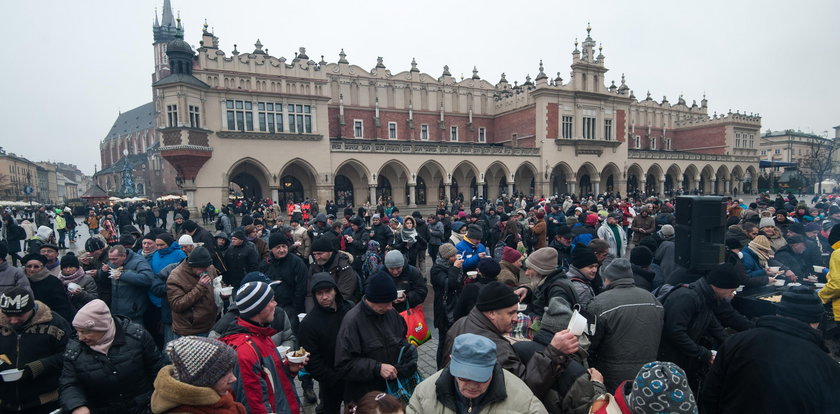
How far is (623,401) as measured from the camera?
6.23 ft

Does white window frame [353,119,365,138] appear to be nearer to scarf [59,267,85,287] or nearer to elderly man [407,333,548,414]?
scarf [59,267,85,287]

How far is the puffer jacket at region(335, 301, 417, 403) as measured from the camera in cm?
288

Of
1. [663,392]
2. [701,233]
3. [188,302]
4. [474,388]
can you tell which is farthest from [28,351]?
[701,233]

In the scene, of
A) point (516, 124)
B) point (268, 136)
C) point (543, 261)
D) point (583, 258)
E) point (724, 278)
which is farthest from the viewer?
point (516, 124)

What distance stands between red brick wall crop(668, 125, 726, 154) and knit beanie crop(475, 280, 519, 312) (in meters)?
51.9

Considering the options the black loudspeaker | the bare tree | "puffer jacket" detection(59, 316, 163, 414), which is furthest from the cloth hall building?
the black loudspeaker

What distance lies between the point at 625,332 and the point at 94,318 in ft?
12.1

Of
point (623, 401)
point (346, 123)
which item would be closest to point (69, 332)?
point (623, 401)

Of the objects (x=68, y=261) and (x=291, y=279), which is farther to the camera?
(x=291, y=279)

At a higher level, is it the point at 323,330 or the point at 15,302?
the point at 15,302

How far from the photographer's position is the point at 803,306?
8.59ft

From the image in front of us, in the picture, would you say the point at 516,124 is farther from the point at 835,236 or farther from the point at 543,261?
the point at 543,261

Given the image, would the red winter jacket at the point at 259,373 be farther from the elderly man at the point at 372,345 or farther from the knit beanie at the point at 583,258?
the knit beanie at the point at 583,258

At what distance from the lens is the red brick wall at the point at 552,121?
3191 cm
